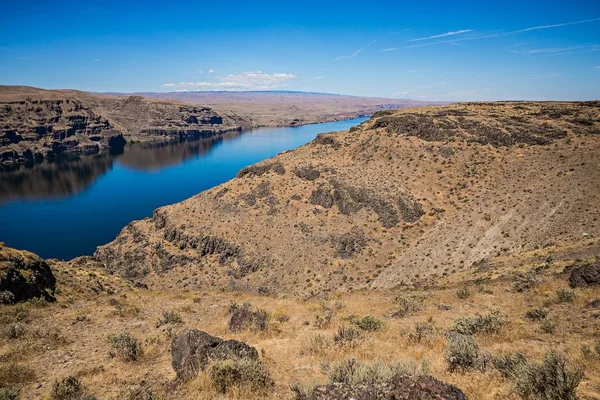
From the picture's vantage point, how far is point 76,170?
458 feet

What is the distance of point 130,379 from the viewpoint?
8758 mm

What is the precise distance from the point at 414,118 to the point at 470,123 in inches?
349

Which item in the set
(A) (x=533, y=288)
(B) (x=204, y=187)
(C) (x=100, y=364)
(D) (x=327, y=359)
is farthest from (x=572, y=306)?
(B) (x=204, y=187)

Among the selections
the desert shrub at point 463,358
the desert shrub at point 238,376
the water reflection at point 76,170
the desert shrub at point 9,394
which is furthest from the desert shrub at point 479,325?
the water reflection at point 76,170

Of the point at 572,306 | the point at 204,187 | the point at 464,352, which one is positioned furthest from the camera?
the point at 204,187

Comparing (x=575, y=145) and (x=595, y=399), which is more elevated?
(x=575, y=145)

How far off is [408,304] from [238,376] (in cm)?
976

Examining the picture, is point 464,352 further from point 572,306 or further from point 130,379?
point 130,379

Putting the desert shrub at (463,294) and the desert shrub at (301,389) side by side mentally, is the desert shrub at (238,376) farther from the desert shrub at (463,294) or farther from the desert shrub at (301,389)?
the desert shrub at (463,294)

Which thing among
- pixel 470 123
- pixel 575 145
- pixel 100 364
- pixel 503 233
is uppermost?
pixel 470 123

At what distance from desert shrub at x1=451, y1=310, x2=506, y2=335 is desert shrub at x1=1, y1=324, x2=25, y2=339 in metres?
15.3

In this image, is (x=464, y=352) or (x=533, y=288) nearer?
(x=464, y=352)

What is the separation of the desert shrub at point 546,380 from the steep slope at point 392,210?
2033 cm

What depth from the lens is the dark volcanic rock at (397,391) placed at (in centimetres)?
539
